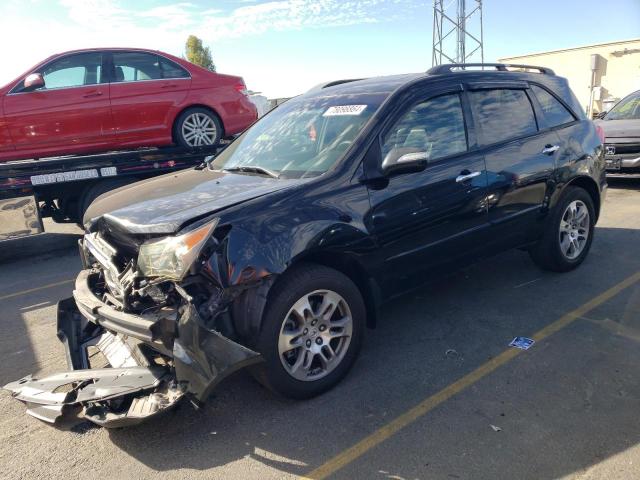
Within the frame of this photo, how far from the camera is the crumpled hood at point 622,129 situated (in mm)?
8669

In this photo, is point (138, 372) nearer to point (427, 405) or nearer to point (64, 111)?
point (427, 405)

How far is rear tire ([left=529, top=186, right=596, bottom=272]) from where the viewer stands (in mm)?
4641

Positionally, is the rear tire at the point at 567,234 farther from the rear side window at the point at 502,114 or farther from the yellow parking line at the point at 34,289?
the yellow parking line at the point at 34,289

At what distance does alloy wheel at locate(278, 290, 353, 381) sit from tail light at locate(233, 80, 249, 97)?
5.81 m

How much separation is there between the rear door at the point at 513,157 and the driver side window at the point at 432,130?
0.72ft

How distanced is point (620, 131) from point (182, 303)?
904 centimetres

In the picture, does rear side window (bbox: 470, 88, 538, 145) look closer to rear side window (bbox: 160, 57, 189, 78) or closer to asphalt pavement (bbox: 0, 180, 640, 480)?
asphalt pavement (bbox: 0, 180, 640, 480)

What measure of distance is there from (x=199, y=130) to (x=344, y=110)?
4.62 m

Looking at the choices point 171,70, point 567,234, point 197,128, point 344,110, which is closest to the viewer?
point 344,110

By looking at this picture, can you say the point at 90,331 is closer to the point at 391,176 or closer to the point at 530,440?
the point at 391,176

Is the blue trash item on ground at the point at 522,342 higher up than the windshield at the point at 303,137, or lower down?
lower down

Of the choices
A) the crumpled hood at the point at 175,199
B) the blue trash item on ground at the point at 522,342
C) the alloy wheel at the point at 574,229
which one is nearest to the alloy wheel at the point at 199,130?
the crumpled hood at the point at 175,199

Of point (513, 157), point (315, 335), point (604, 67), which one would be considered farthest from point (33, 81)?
point (604, 67)

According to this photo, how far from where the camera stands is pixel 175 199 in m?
3.10
